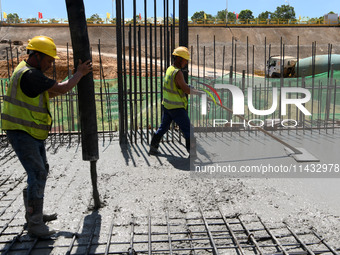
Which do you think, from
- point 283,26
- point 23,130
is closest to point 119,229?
point 23,130

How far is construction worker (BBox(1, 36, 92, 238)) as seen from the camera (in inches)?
129

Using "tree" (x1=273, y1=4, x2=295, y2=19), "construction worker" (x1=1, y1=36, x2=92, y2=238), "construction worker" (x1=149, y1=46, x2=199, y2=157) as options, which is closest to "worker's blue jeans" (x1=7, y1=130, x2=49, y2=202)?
"construction worker" (x1=1, y1=36, x2=92, y2=238)

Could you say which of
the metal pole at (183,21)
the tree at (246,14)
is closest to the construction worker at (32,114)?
the metal pole at (183,21)

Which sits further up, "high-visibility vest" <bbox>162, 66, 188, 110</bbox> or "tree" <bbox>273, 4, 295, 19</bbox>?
"tree" <bbox>273, 4, 295, 19</bbox>

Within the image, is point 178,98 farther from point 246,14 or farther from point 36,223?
point 246,14

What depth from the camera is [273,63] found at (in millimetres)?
22453

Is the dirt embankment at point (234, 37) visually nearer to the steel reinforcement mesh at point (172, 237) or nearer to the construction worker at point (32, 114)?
the steel reinforcement mesh at point (172, 237)

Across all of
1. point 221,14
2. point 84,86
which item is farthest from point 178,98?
point 221,14

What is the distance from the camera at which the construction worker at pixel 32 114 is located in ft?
10.7

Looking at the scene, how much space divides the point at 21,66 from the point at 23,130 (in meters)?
0.61

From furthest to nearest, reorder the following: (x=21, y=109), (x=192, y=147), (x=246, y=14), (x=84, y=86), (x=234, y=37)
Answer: (x=246, y=14)
(x=234, y=37)
(x=192, y=147)
(x=84, y=86)
(x=21, y=109)

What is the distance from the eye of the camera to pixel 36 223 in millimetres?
3377

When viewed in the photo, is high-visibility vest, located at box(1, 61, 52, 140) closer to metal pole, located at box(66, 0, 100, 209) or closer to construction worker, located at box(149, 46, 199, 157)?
metal pole, located at box(66, 0, 100, 209)

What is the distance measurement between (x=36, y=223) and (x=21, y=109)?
1.11 m
